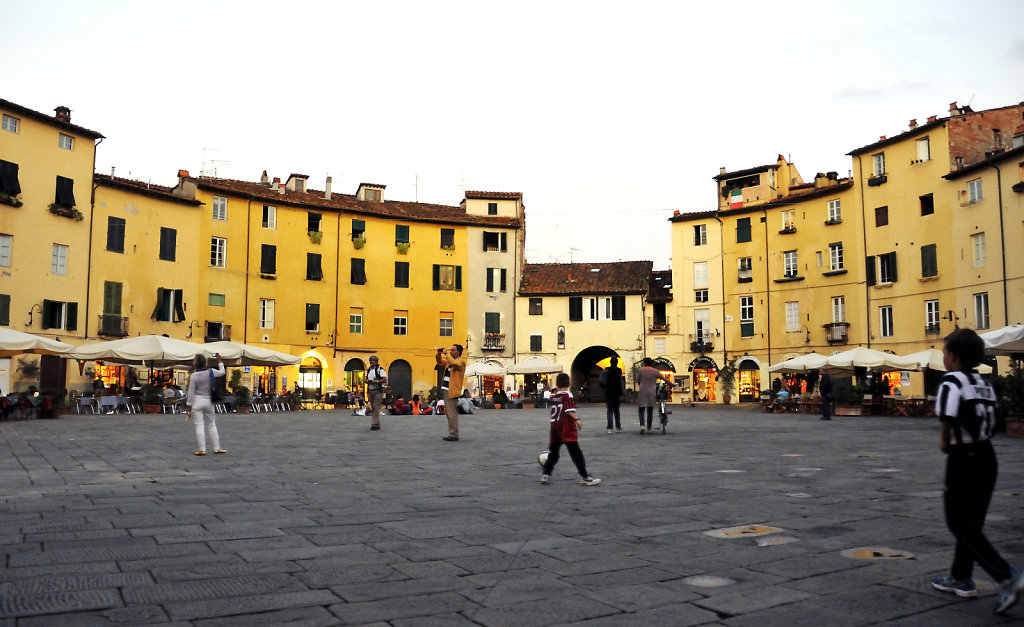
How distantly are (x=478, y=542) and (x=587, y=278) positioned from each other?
48.2 m

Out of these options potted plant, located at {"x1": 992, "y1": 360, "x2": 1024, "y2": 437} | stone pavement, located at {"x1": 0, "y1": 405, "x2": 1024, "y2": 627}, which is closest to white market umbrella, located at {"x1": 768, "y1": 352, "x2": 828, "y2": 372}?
potted plant, located at {"x1": 992, "y1": 360, "x2": 1024, "y2": 437}

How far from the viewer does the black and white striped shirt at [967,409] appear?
14.5 ft

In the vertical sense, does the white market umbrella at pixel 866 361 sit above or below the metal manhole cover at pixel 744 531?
above

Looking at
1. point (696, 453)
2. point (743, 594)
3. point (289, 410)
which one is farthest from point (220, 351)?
point (743, 594)

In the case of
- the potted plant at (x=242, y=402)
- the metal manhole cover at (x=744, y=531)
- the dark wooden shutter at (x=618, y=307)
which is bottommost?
the metal manhole cover at (x=744, y=531)

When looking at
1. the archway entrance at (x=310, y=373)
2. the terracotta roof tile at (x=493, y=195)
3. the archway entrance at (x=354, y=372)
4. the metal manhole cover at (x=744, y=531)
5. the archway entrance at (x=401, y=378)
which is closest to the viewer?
the metal manhole cover at (x=744, y=531)

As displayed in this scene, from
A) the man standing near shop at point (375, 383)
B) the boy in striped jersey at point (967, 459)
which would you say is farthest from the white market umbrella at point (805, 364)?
the boy in striped jersey at point (967, 459)

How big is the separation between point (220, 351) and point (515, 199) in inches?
1167

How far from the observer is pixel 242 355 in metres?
28.0

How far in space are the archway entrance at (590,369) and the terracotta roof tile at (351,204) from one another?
971 centimetres

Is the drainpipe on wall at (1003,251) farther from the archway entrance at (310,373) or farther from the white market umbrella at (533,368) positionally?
the archway entrance at (310,373)

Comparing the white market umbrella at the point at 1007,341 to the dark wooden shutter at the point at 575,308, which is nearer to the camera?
the white market umbrella at the point at 1007,341

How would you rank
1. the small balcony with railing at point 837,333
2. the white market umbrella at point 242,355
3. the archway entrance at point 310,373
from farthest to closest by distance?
the archway entrance at point 310,373, the small balcony with railing at point 837,333, the white market umbrella at point 242,355

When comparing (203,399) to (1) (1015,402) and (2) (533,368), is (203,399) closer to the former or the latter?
(1) (1015,402)
